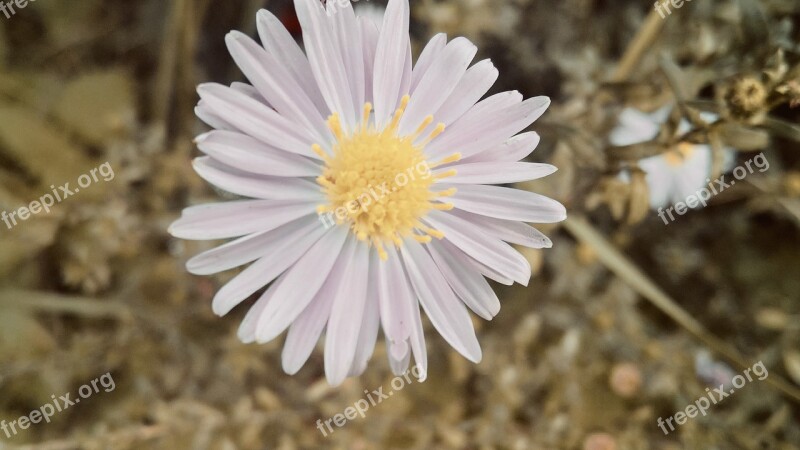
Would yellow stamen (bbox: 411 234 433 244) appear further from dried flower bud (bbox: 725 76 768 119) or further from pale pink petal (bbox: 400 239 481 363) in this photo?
dried flower bud (bbox: 725 76 768 119)

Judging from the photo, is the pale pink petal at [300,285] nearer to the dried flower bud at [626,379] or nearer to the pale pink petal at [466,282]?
the pale pink petal at [466,282]

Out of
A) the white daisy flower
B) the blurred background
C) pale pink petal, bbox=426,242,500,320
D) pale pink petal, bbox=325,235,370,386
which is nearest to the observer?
pale pink petal, bbox=325,235,370,386

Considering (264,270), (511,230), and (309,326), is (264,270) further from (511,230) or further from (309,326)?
(511,230)

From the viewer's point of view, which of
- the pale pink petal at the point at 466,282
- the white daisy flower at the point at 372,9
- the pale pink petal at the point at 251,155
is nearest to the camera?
the pale pink petal at the point at 251,155

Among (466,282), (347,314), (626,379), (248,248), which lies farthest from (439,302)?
(626,379)

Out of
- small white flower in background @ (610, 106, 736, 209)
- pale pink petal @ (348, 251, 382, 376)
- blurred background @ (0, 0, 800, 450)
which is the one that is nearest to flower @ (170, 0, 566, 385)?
pale pink petal @ (348, 251, 382, 376)

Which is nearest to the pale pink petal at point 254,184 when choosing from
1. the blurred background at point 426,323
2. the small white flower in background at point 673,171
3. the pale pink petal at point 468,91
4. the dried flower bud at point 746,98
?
the pale pink petal at point 468,91
